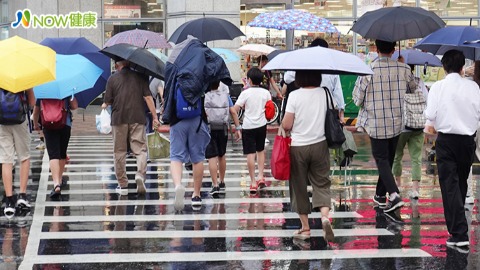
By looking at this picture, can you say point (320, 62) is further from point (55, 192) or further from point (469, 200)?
point (55, 192)

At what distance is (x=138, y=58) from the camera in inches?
462

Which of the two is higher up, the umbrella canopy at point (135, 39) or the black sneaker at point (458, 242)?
the umbrella canopy at point (135, 39)

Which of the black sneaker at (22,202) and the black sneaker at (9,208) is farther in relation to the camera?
the black sneaker at (22,202)

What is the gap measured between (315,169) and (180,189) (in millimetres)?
2324

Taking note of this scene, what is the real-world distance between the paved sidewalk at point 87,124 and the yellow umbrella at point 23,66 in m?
12.5

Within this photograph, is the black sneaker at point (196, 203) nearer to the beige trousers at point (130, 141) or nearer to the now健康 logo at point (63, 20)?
the beige trousers at point (130, 141)

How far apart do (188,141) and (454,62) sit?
366cm

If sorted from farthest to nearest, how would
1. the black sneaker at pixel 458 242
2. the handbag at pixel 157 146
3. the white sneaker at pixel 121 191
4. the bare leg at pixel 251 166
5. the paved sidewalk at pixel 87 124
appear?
1. the paved sidewalk at pixel 87 124
2. the handbag at pixel 157 146
3. the bare leg at pixel 251 166
4. the white sneaker at pixel 121 191
5. the black sneaker at pixel 458 242

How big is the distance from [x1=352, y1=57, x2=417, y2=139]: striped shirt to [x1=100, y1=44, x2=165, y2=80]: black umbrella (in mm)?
2987

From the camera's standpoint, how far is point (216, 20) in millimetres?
15070

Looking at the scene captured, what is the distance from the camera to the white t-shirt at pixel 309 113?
348 inches

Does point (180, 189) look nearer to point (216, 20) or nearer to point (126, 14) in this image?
point (216, 20)

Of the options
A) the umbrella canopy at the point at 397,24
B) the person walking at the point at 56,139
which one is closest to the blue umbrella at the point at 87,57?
the person walking at the point at 56,139

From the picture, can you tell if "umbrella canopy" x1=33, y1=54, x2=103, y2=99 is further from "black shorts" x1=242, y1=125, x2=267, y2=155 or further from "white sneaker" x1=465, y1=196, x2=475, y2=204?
"white sneaker" x1=465, y1=196, x2=475, y2=204
